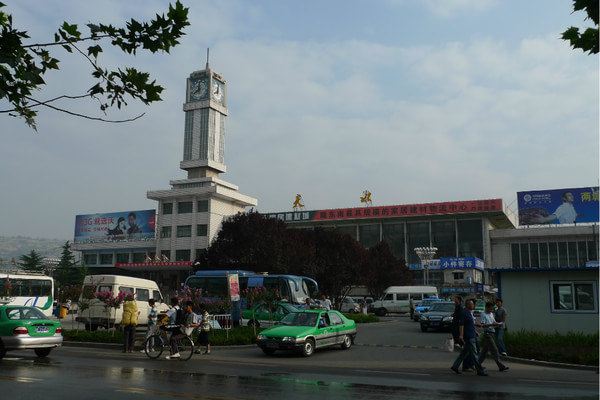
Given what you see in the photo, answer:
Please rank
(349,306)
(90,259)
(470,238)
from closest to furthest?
(349,306) < (470,238) < (90,259)

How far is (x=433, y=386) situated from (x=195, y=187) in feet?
265

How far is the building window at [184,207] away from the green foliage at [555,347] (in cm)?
7361

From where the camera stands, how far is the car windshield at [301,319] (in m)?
18.5

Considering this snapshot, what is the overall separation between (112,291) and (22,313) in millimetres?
10839

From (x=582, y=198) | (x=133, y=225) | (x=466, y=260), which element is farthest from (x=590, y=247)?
(x=133, y=225)

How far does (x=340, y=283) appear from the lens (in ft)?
170

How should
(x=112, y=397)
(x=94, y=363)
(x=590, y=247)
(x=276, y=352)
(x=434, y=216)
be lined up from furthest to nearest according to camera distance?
(x=434, y=216) → (x=590, y=247) → (x=276, y=352) → (x=94, y=363) → (x=112, y=397)

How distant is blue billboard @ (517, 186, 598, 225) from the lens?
74.9m

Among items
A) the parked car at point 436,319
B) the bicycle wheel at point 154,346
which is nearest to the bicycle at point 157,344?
the bicycle wheel at point 154,346

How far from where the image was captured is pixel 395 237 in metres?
91.8

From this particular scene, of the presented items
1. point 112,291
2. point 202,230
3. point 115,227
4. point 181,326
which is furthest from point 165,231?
point 181,326

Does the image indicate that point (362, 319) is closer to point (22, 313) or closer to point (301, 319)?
point (301, 319)

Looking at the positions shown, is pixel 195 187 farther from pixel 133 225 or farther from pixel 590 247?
pixel 590 247

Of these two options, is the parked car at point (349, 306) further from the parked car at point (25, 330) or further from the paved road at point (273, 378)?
the parked car at point (25, 330)
